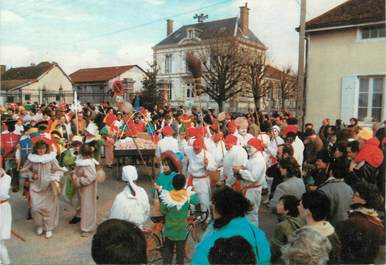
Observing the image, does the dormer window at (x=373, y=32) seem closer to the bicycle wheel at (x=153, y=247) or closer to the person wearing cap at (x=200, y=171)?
the person wearing cap at (x=200, y=171)

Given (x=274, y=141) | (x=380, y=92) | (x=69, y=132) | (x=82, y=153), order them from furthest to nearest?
(x=380, y=92) → (x=69, y=132) → (x=274, y=141) → (x=82, y=153)

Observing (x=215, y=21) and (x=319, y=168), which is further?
(x=215, y=21)

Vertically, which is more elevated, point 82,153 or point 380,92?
point 380,92

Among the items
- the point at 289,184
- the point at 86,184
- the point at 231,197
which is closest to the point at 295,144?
the point at 289,184

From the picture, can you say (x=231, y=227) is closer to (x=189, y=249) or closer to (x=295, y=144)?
(x=189, y=249)

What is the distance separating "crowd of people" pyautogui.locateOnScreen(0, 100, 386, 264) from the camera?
2.64 meters

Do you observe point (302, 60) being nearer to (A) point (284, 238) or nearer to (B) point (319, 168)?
(B) point (319, 168)

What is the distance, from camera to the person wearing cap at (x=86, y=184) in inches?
237

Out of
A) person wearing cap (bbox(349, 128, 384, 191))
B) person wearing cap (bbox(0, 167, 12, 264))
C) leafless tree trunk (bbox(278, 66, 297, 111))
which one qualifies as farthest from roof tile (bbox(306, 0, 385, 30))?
leafless tree trunk (bbox(278, 66, 297, 111))

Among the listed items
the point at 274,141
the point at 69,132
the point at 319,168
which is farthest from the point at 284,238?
the point at 69,132

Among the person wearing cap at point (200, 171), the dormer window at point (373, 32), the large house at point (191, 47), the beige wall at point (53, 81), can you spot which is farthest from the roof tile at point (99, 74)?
the person wearing cap at point (200, 171)

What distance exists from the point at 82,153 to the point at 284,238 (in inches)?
141

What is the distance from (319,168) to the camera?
18.1 feet

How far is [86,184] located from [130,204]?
6.37 ft
